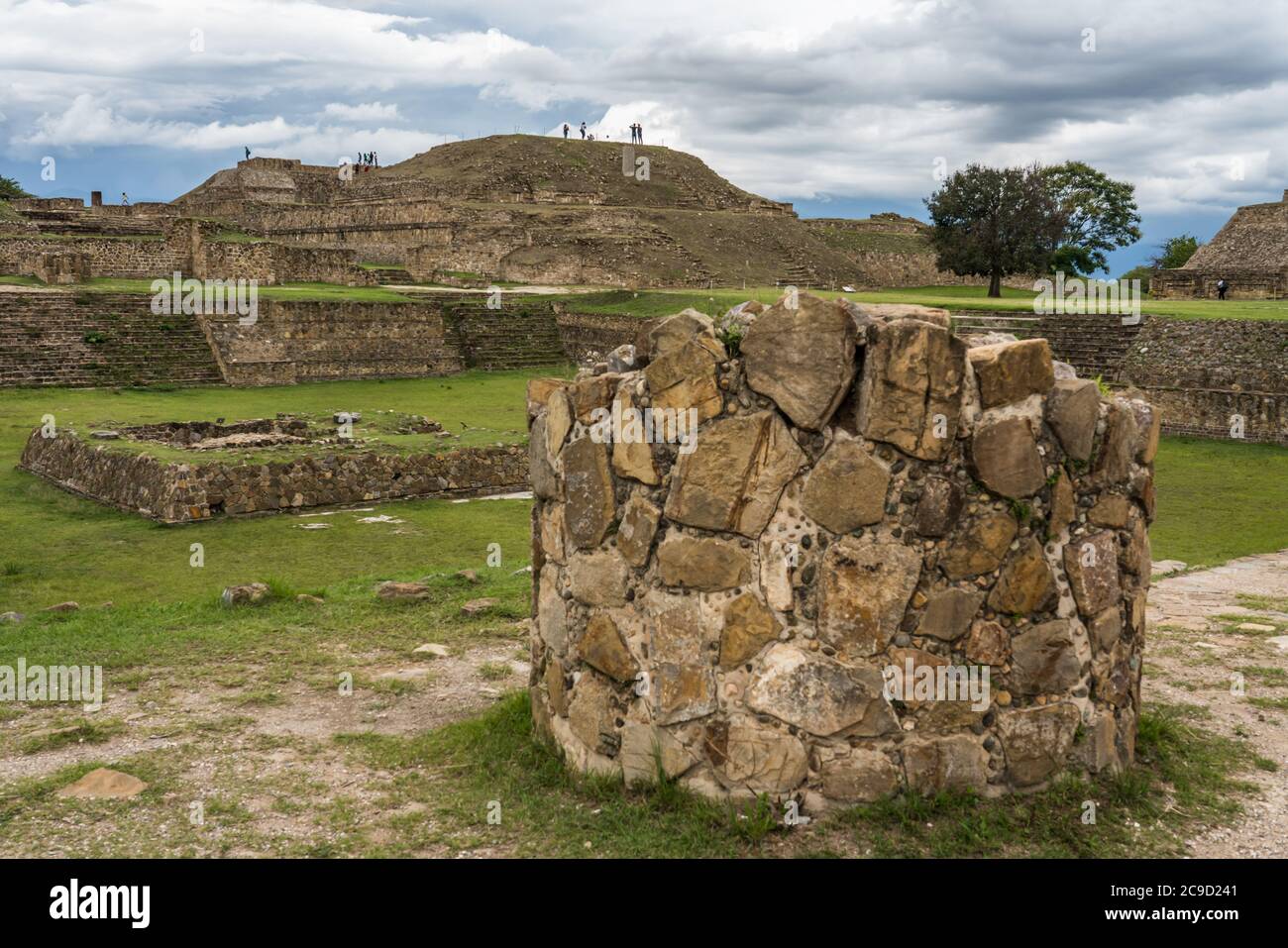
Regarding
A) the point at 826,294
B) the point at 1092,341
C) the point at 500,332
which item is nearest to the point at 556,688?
the point at 826,294

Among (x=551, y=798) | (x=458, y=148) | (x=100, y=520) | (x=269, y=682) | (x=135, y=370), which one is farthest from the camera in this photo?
(x=458, y=148)

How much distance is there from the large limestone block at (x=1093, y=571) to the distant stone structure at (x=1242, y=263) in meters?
30.5

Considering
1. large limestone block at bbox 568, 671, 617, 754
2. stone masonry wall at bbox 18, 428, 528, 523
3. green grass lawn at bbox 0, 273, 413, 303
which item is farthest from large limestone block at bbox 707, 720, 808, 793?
green grass lawn at bbox 0, 273, 413, 303

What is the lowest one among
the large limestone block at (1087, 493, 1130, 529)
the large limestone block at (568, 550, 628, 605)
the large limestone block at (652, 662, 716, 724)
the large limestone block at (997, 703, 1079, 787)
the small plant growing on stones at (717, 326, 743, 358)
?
the large limestone block at (997, 703, 1079, 787)

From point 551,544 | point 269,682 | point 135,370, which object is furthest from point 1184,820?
point 135,370

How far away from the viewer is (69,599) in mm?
9000

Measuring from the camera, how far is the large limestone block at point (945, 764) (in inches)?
175

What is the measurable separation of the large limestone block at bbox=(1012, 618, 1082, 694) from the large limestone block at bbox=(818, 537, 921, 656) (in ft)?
1.63

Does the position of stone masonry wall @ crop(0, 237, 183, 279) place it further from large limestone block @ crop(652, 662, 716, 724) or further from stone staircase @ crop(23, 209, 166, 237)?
large limestone block @ crop(652, 662, 716, 724)

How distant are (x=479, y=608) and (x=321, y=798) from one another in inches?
131

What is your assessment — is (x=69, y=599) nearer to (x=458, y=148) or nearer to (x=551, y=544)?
(x=551, y=544)

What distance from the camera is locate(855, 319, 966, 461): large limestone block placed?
4387 mm

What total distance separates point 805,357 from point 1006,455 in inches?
32.1

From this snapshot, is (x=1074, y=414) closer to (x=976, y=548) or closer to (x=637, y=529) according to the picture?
(x=976, y=548)
